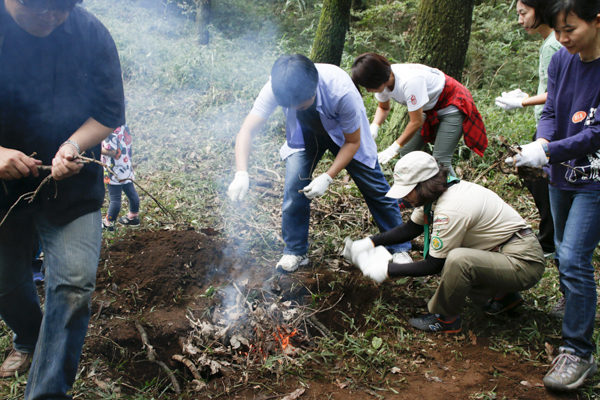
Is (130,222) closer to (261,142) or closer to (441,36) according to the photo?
(261,142)

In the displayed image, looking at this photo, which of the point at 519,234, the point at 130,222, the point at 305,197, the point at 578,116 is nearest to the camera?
the point at 578,116

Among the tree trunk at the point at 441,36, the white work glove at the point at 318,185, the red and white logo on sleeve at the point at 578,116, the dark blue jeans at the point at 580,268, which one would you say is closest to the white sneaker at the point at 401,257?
the white work glove at the point at 318,185

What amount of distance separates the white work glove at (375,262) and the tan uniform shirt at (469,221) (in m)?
0.32

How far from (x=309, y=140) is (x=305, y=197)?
459 mm

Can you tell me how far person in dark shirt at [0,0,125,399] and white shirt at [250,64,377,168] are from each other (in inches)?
44.7

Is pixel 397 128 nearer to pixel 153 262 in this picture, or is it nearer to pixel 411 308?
pixel 411 308

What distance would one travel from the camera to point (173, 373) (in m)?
2.41

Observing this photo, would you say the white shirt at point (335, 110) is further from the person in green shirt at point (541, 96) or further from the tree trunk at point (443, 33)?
the tree trunk at point (443, 33)

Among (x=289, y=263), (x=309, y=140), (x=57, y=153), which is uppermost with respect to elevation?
(x=309, y=140)

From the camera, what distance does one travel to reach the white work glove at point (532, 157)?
205 cm

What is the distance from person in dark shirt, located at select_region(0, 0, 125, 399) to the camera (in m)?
1.72

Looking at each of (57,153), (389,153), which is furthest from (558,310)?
(57,153)

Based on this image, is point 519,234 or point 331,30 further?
point 331,30

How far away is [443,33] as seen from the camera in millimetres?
4602
